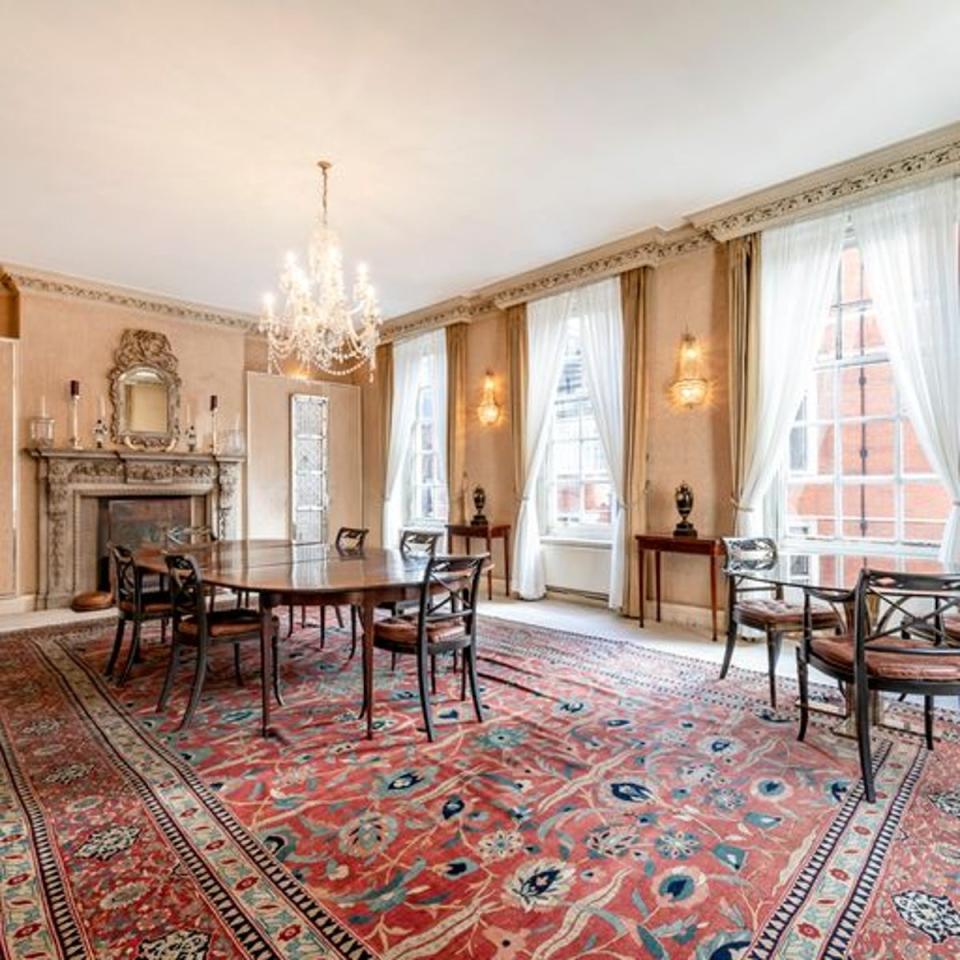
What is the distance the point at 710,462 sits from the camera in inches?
185

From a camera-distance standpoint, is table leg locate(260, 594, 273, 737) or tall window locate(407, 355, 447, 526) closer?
table leg locate(260, 594, 273, 737)

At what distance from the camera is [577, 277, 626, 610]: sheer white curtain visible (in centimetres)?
514

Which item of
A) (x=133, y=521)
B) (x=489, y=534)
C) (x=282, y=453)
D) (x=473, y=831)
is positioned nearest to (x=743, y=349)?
(x=489, y=534)

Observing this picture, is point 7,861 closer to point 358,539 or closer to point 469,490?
point 358,539

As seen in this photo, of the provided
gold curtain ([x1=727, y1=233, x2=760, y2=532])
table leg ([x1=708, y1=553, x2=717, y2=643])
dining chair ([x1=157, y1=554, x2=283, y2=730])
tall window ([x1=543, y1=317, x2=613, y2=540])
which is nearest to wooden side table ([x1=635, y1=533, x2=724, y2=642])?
table leg ([x1=708, y1=553, x2=717, y2=643])

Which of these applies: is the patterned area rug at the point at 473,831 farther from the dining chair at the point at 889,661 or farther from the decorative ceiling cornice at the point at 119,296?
the decorative ceiling cornice at the point at 119,296

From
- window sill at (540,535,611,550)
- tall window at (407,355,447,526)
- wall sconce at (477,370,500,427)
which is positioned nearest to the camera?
window sill at (540,535,611,550)

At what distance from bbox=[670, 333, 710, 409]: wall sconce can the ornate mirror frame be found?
522 centimetres

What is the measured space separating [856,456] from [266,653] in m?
3.93

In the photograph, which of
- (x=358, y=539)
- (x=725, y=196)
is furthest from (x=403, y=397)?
(x=725, y=196)

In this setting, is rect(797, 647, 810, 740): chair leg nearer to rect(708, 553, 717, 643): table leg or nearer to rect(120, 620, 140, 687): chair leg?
rect(708, 553, 717, 643): table leg

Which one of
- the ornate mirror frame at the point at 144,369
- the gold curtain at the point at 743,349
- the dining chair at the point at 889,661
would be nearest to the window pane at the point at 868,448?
the gold curtain at the point at 743,349

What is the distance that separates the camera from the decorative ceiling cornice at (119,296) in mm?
5617

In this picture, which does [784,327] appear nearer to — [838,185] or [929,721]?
[838,185]
